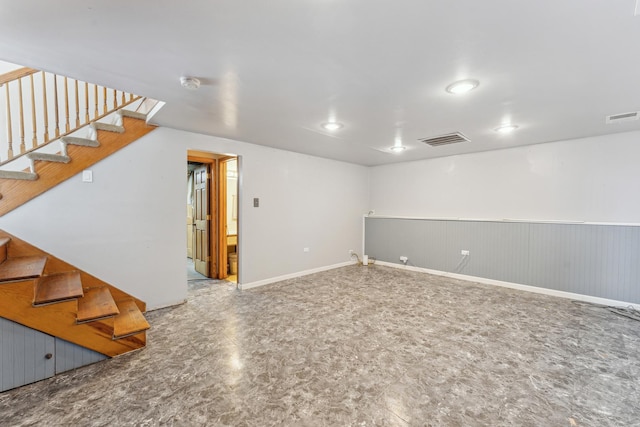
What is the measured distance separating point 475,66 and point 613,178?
3.39m

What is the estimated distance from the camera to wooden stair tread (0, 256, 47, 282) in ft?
6.19

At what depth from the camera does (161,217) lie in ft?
10.9

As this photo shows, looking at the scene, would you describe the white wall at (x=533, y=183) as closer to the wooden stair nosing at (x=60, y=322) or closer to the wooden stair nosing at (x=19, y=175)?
the wooden stair nosing at (x=60, y=322)

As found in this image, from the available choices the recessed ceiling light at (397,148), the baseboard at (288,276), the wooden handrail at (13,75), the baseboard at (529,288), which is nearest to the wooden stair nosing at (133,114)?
the wooden handrail at (13,75)

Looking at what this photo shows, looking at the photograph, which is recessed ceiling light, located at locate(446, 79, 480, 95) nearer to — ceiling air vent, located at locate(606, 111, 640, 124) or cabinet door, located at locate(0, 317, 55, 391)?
ceiling air vent, located at locate(606, 111, 640, 124)

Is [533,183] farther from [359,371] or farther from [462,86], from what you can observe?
[359,371]

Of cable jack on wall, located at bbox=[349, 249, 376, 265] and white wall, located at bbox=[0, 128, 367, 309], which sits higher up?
white wall, located at bbox=[0, 128, 367, 309]

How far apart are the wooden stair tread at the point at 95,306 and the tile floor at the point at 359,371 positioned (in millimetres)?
408

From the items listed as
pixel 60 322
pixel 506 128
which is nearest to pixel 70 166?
pixel 60 322

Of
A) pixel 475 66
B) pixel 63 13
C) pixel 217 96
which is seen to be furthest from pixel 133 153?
pixel 475 66

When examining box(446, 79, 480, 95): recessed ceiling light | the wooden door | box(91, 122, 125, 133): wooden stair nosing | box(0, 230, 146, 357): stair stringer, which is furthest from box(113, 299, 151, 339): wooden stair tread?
box(446, 79, 480, 95): recessed ceiling light

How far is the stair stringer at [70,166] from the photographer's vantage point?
243 cm

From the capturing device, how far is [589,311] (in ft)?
10.9

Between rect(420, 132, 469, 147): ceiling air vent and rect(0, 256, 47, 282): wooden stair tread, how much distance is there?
4.37m
